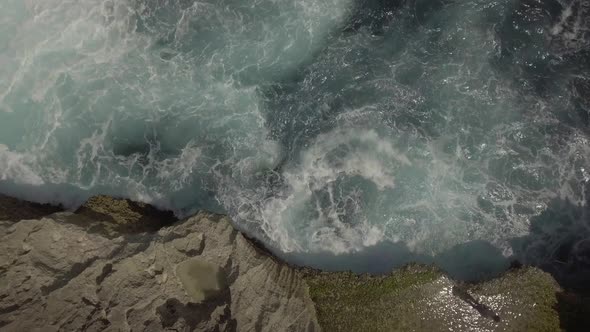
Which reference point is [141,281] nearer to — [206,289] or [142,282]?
[142,282]

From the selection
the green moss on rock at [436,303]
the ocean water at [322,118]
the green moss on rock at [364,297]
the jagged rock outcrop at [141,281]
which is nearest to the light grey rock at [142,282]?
the jagged rock outcrop at [141,281]

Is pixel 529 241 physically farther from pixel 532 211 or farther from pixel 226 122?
pixel 226 122

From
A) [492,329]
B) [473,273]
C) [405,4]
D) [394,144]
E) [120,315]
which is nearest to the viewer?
[120,315]

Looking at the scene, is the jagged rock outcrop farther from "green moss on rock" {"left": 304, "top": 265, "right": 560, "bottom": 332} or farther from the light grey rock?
"green moss on rock" {"left": 304, "top": 265, "right": 560, "bottom": 332}

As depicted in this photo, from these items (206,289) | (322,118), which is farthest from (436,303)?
(322,118)

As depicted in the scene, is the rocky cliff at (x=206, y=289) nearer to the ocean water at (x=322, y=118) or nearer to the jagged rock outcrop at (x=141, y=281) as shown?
the jagged rock outcrop at (x=141, y=281)

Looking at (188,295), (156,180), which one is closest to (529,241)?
(188,295)
